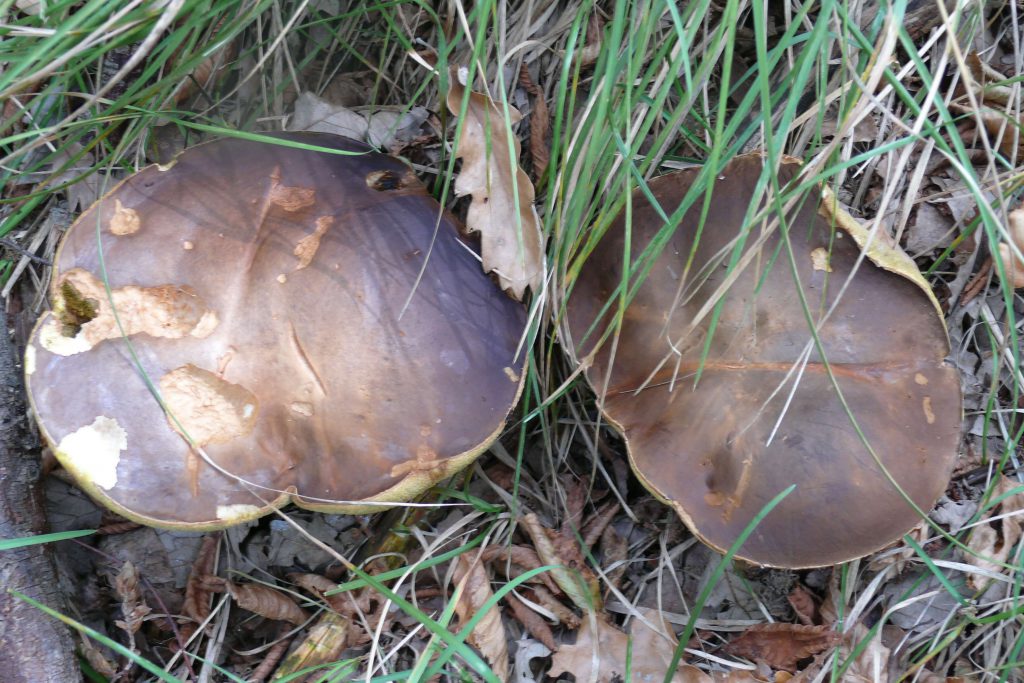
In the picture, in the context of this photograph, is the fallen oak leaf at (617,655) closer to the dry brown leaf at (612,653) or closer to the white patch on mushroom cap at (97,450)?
the dry brown leaf at (612,653)

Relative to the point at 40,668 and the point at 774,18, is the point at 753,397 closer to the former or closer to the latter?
the point at 774,18

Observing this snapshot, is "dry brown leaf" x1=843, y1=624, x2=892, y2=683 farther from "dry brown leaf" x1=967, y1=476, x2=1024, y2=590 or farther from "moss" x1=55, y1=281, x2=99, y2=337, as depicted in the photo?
"moss" x1=55, y1=281, x2=99, y2=337

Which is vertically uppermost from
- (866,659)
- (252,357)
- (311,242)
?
(311,242)

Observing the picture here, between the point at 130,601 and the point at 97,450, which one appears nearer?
the point at 97,450

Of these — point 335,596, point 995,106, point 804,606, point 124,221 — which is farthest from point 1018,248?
point 124,221

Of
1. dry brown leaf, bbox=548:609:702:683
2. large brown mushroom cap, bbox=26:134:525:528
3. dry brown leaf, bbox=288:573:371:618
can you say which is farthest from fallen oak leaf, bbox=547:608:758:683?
large brown mushroom cap, bbox=26:134:525:528

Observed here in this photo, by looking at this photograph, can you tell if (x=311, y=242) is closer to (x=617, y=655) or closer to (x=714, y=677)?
(x=617, y=655)

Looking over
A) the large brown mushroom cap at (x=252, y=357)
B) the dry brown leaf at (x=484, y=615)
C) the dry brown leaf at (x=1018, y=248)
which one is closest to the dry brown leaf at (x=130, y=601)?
the large brown mushroom cap at (x=252, y=357)

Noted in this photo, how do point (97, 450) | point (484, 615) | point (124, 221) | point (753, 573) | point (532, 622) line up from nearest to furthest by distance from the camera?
1. point (97, 450)
2. point (124, 221)
3. point (484, 615)
4. point (532, 622)
5. point (753, 573)
